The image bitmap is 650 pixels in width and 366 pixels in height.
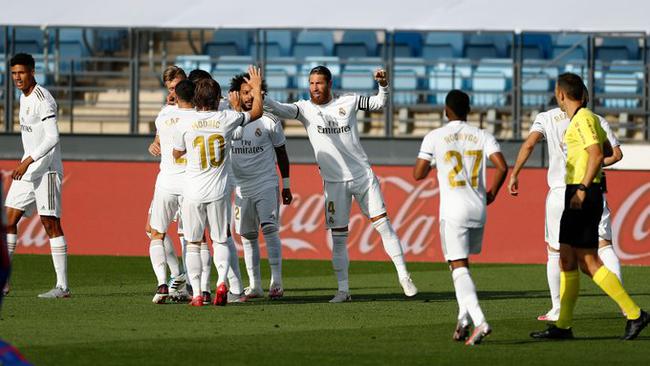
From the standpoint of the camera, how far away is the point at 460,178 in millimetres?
10266

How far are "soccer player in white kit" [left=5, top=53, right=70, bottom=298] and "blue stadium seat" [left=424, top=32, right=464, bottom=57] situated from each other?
14.6 metres

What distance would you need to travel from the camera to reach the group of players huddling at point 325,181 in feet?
33.7

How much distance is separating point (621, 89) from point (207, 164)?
1464 centimetres

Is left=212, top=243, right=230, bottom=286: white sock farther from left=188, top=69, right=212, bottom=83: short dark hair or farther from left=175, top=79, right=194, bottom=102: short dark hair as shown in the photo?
left=188, top=69, right=212, bottom=83: short dark hair

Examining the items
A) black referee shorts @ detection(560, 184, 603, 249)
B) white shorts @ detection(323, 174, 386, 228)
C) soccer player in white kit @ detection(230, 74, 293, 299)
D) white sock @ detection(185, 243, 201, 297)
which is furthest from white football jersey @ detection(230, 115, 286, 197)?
black referee shorts @ detection(560, 184, 603, 249)

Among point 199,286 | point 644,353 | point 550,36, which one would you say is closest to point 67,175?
point 199,286

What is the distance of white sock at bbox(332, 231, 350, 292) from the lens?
13609 millimetres

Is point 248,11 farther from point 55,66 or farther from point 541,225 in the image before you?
point 541,225

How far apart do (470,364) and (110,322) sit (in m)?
3.59

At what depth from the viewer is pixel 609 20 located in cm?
2727

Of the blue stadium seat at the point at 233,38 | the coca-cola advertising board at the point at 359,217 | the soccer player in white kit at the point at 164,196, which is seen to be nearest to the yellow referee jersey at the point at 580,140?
the soccer player in white kit at the point at 164,196

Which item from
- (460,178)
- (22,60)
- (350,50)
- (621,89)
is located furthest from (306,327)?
(350,50)

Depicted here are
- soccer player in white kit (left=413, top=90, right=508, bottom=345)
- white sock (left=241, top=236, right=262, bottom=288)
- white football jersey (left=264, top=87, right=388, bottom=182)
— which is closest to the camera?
soccer player in white kit (left=413, top=90, right=508, bottom=345)

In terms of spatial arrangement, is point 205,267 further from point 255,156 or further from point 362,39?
point 362,39
